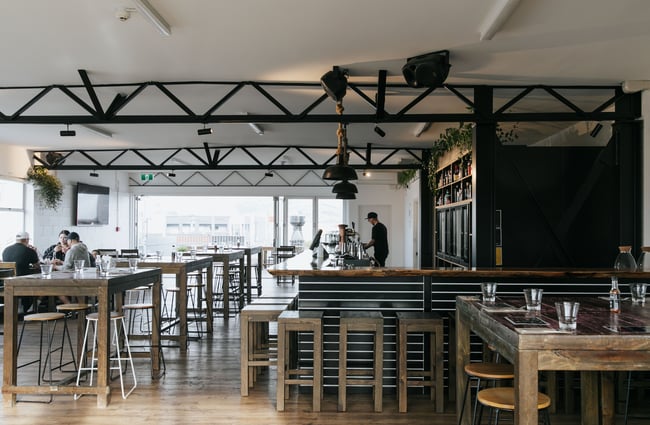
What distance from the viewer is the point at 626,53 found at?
16.7 ft

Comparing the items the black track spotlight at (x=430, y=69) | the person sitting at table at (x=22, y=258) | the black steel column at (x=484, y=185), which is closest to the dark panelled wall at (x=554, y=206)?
the black steel column at (x=484, y=185)

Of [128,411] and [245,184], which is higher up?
[245,184]

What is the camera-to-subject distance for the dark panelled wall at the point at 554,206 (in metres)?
6.45

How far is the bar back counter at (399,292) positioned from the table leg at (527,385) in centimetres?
222

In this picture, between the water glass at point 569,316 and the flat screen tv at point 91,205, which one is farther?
the flat screen tv at point 91,205

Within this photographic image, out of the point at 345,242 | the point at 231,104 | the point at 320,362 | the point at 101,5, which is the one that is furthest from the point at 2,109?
the point at 320,362

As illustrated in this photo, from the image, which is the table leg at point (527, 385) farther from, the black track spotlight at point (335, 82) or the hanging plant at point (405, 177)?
the hanging plant at point (405, 177)

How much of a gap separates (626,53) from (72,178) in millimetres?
11538

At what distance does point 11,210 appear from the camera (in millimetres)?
10539

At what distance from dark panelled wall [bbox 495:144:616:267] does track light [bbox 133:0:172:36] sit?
13.3 ft

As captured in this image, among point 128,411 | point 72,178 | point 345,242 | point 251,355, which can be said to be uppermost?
point 72,178

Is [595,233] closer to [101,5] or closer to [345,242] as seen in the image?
[345,242]

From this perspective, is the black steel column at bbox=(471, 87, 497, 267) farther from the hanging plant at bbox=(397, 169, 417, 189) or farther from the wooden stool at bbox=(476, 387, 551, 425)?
the hanging plant at bbox=(397, 169, 417, 189)

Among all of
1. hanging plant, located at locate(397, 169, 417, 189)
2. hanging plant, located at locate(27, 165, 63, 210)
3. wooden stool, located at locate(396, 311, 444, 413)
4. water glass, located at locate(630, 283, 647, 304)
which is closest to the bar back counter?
wooden stool, located at locate(396, 311, 444, 413)
